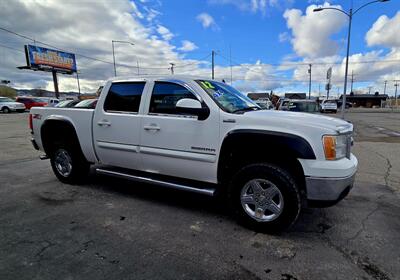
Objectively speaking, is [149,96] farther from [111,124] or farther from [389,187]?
[389,187]

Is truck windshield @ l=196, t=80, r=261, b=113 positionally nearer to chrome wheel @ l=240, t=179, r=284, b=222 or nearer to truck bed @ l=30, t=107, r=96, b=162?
chrome wheel @ l=240, t=179, r=284, b=222

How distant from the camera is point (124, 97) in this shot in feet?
14.4

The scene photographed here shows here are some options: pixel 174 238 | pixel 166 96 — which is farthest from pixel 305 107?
pixel 174 238

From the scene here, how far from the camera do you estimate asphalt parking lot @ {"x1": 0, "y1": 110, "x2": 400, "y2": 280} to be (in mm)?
2629

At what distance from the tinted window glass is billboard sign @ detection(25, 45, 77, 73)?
45.2m

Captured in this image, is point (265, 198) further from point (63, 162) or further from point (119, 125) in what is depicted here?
point (63, 162)

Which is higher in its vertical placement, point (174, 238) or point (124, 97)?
point (124, 97)

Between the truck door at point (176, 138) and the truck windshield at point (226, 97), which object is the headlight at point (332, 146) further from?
the truck door at point (176, 138)

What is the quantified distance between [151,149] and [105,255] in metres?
1.57

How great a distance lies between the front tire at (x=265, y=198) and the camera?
3135 millimetres

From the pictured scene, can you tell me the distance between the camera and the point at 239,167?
3.60 metres

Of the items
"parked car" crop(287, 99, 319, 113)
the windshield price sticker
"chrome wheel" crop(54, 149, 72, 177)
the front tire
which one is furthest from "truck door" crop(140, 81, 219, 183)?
"parked car" crop(287, 99, 319, 113)

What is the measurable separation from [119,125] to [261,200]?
2382mm

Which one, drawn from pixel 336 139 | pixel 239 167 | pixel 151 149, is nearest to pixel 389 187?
pixel 336 139
